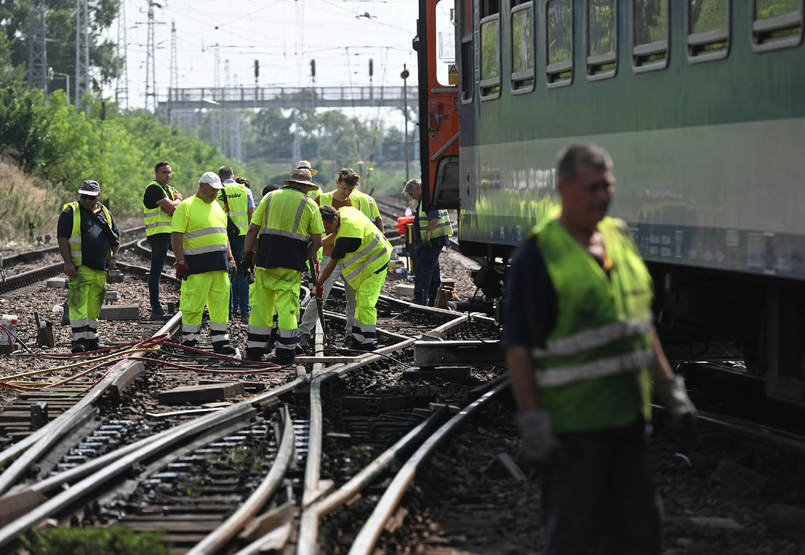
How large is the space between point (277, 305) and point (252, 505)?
5109 mm

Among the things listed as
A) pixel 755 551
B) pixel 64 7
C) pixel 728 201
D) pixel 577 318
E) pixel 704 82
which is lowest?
pixel 755 551

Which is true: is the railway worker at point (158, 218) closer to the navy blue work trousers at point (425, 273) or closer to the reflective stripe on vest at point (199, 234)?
the reflective stripe on vest at point (199, 234)

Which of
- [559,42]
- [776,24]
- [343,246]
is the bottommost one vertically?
[343,246]

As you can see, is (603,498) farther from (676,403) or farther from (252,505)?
(252,505)

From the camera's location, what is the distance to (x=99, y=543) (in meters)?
4.67

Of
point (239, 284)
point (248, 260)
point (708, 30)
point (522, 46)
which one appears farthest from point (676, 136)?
point (239, 284)

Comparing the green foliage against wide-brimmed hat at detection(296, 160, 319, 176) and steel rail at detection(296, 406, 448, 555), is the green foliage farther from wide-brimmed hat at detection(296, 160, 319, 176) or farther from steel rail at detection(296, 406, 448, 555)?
wide-brimmed hat at detection(296, 160, 319, 176)

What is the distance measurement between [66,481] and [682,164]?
12.7ft

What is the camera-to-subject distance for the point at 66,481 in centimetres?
596

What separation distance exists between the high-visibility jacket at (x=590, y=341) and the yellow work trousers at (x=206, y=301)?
8055 mm

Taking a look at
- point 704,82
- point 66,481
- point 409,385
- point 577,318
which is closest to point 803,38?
point 704,82

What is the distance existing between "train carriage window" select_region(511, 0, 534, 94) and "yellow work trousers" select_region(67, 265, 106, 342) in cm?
514

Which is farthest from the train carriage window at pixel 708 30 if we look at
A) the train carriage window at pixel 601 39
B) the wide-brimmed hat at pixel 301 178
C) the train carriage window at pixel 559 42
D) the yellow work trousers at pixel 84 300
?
the yellow work trousers at pixel 84 300

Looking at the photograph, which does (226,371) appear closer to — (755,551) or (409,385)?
(409,385)
